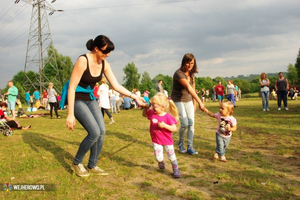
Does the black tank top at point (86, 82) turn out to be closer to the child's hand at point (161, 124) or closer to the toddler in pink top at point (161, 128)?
the toddler in pink top at point (161, 128)

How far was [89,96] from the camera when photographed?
385 cm

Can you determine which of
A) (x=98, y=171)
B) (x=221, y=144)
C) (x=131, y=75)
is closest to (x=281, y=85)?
(x=221, y=144)

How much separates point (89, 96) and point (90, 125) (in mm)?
472

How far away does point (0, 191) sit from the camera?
3.47 m

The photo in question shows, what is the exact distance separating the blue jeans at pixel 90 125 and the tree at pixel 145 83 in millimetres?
70418

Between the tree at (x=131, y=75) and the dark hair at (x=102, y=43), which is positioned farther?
the tree at (x=131, y=75)

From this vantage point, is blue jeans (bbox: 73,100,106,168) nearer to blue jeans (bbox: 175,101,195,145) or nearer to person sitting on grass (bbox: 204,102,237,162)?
blue jeans (bbox: 175,101,195,145)

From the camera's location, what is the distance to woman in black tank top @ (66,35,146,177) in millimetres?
3551

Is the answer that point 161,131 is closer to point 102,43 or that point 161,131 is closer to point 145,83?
point 102,43

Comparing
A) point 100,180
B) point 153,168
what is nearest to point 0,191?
point 100,180

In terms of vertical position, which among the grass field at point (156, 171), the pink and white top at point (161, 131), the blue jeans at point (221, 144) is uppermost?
the pink and white top at point (161, 131)

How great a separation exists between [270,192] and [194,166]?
1435 mm

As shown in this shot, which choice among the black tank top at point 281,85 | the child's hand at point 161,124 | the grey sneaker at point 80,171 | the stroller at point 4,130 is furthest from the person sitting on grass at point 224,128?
A: the black tank top at point 281,85

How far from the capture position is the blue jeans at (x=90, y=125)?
3667 mm
